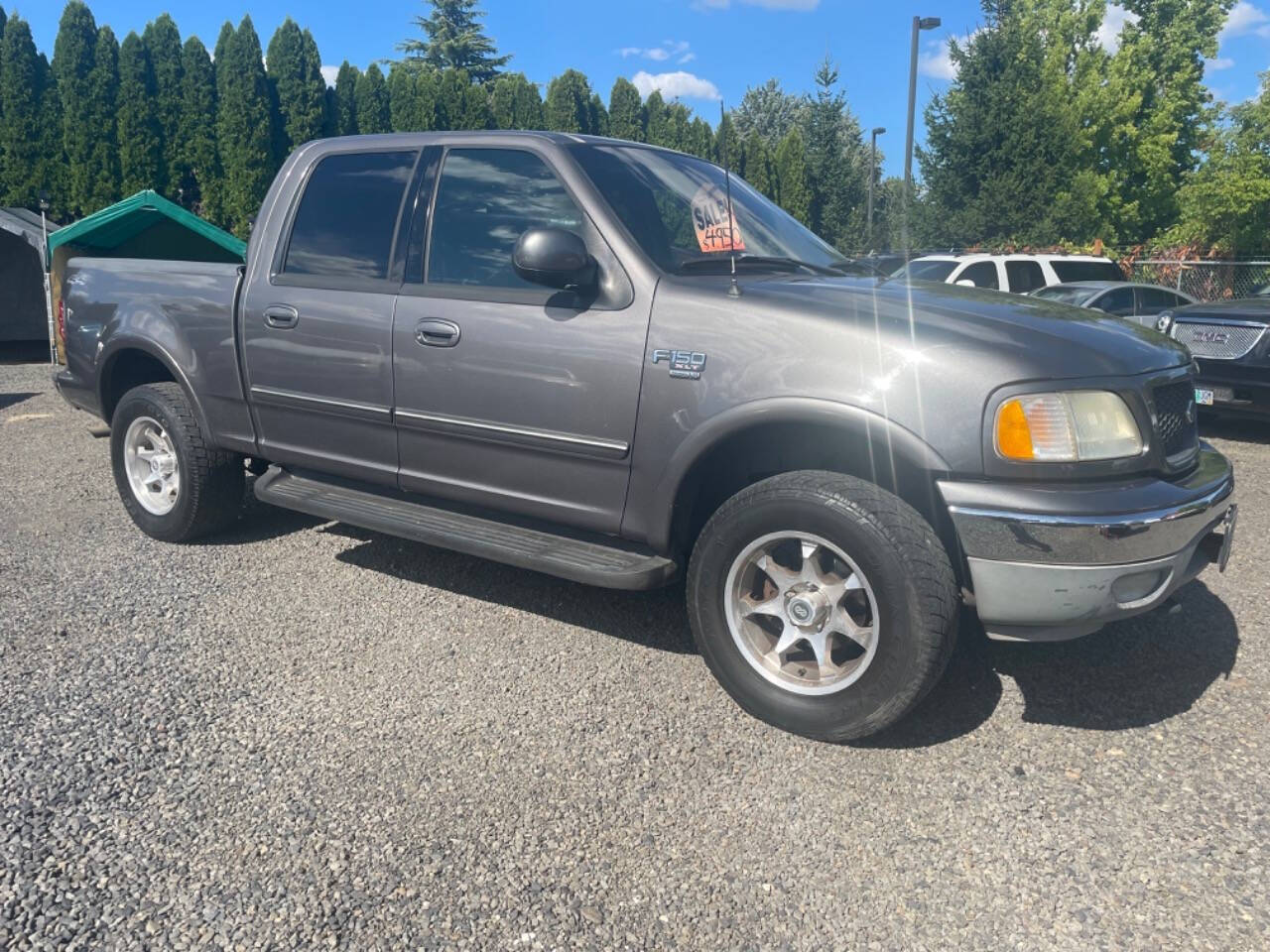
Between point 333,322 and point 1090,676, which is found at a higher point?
point 333,322

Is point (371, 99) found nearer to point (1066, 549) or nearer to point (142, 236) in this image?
point (142, 236)

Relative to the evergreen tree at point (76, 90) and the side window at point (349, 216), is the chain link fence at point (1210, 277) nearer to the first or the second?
the side window at point (349, 216)

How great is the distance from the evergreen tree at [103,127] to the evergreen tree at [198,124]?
1247 millimetres

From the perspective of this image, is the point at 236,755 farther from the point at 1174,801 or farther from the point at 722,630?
the point at 1174,801

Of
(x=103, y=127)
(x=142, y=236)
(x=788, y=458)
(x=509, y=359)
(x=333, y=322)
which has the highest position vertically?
(x=103, y=127)

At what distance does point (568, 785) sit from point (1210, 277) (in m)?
22.0

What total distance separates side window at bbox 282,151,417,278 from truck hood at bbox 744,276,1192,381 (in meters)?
1.72

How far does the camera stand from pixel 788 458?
3422 millimetres

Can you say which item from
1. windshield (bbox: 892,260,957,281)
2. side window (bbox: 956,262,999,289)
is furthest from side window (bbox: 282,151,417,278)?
side window (bbox: 956,262,999,289)

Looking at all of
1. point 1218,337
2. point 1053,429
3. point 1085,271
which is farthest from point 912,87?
point 1053,429

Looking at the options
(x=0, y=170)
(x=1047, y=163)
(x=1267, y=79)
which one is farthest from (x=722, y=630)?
(x=1267, y=79)

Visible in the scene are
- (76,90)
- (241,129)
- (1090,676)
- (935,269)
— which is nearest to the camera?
(1090,676)

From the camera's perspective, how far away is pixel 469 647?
3963 mm

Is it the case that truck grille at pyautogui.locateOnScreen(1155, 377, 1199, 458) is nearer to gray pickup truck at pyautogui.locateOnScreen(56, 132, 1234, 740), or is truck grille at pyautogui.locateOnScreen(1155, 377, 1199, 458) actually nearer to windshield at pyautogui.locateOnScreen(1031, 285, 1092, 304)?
gray pickup truck at pyautogui.locateOnScreen(56, 132, 1234, 740)
